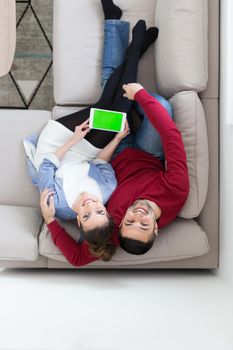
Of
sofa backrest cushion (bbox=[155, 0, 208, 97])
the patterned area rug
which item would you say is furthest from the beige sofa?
the patterned area rug

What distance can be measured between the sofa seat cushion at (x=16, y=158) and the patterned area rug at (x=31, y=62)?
1.27ft

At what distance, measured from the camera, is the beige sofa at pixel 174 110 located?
1832 millimetres

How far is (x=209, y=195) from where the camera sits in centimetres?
189

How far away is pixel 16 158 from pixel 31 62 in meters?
0.63

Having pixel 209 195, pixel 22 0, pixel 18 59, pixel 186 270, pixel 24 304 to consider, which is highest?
pixel 22 0

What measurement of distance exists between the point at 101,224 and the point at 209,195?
0.49 metres

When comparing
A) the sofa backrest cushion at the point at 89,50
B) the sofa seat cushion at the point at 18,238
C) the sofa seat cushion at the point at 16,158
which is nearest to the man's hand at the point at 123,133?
the sofa backrest cushion at the point at 89,50

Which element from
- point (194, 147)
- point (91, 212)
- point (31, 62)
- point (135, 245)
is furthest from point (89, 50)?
point (135, 245)

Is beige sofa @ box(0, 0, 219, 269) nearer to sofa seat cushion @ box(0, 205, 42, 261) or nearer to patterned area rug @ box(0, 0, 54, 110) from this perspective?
sofa seat cushion @ box(0, 205, 42, 261)

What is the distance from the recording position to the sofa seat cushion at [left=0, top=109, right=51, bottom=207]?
199cm

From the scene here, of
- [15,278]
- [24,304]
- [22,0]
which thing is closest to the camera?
[24,304]

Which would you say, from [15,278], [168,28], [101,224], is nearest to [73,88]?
[168,28]

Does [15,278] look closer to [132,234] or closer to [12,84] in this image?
[132,234]

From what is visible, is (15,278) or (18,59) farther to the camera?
(18,59)
